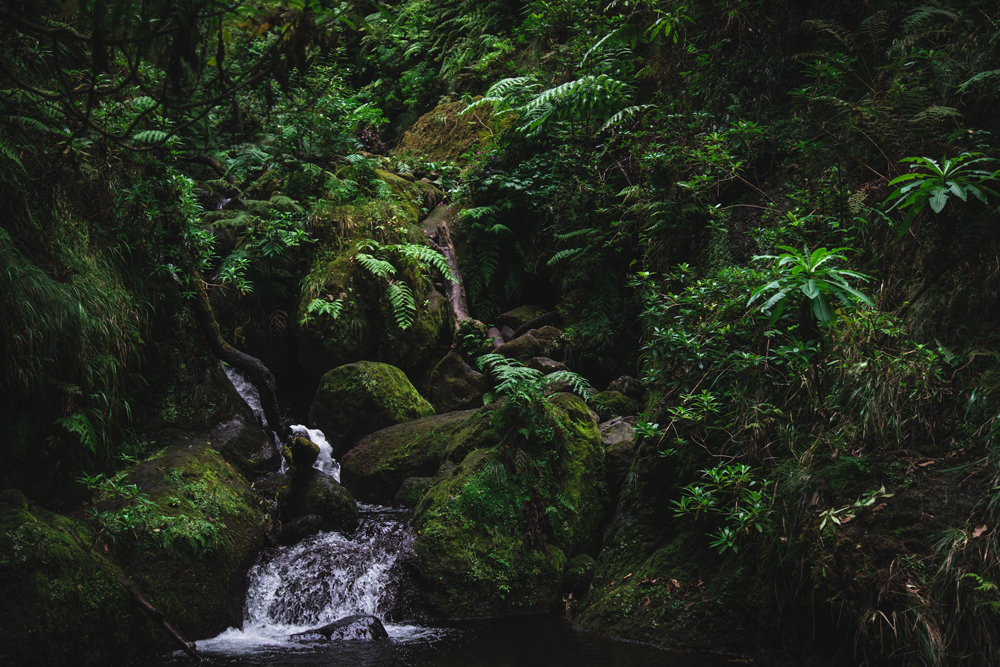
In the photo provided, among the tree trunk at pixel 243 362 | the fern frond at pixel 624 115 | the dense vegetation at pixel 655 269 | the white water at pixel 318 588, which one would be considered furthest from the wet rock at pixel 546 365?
the tree trunk at pixel 243 362

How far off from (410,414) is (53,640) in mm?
4151

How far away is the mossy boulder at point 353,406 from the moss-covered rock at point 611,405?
233 centimetres

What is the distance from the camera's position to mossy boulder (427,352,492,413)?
7.90 metres

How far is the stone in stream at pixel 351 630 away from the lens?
177 inches

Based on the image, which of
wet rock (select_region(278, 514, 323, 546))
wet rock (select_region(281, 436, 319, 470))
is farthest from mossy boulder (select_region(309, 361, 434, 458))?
wet rock (select_region(278, 514, 323, 546))

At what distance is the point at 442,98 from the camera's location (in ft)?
42.6

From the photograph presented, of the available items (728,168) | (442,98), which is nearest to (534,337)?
(728,168)

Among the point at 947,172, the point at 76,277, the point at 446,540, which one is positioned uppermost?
the point at 76,277

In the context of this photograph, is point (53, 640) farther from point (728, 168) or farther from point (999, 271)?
point (728, 168)

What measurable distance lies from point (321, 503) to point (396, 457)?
1019 millimetres

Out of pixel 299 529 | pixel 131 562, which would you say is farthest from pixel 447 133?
pixel 131 562

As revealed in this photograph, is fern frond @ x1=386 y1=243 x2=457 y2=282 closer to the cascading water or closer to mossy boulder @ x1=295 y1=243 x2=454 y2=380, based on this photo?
mossy boulder @ x1=295 y1=243 x2=454 y2=380

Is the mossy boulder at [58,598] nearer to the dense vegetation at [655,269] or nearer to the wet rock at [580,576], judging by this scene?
the dense vegetation at [655,269]

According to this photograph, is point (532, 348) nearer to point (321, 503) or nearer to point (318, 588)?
point (321, 503)
